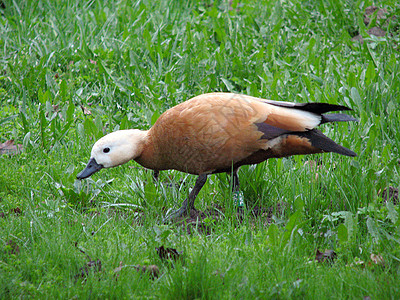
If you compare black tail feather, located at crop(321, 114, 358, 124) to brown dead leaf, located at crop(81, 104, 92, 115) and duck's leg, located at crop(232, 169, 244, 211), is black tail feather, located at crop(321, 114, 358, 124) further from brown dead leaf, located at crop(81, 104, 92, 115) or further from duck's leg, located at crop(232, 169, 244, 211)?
brown dead leaf, located at crop(81, 104, 92, 115)

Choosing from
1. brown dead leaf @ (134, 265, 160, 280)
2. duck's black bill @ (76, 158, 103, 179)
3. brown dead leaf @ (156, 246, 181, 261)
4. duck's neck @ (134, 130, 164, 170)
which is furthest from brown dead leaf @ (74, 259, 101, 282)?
duck's neck @ (134, 130, 164, 170)

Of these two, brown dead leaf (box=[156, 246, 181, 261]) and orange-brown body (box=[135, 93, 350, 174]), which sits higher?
orange-brown body (box=[135, 93, 350, 174])

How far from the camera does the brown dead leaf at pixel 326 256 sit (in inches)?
129

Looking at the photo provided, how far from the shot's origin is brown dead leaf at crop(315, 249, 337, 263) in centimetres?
329

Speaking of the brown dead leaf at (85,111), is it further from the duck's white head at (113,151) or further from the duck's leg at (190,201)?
the duck's leg at (190,201)

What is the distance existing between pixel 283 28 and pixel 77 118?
307 cm

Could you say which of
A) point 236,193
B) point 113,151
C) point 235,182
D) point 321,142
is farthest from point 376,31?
point 113,151

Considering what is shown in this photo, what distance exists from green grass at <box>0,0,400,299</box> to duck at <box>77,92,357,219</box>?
0.79ft

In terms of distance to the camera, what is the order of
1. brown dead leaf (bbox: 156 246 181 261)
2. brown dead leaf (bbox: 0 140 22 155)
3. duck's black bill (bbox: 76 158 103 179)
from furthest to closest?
brown dead leaf (bbox: 0 140 22 155), duck's black bill (bbox: 76 158 103 179), brown dead leaf (bbox: 156 246 181 261)

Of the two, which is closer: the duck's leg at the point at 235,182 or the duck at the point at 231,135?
the duck at the point at 231,135

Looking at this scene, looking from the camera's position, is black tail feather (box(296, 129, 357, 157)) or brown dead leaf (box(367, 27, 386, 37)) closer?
black tail feather (box(296, 129, 357, 157))

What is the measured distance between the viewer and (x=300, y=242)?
133 inches

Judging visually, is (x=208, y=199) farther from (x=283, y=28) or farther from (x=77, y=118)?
(x=283, y=28)

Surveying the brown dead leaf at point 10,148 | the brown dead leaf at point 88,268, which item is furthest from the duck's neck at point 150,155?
the brown dead leaf at point 10,148
